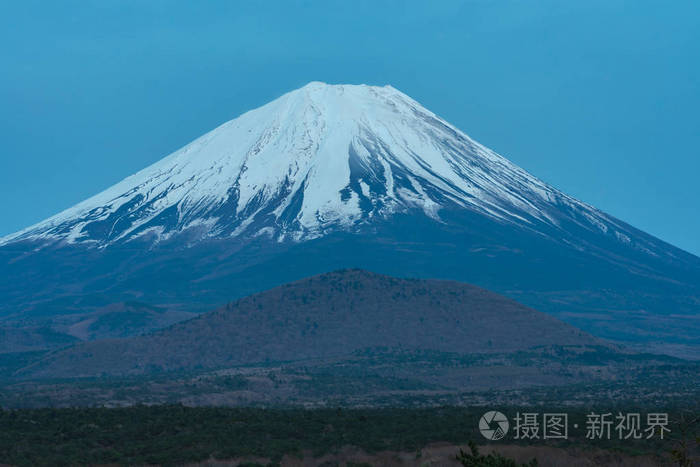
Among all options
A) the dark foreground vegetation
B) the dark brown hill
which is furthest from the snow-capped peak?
the dark foreground vegetation

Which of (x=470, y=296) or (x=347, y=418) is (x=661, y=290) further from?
(x=347, y=418)

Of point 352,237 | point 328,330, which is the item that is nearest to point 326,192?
point 352,237

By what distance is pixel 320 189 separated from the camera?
174 meters

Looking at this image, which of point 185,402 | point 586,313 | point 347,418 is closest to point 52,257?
point 586,313

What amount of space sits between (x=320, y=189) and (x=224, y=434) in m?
141

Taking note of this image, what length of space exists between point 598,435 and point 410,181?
140893 mm

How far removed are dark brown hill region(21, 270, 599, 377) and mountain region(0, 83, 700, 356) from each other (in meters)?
27.6

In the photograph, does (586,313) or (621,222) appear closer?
(586,313)

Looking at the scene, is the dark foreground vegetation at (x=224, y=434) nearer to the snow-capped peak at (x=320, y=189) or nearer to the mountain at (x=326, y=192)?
the mountain at (x=326, y=192)

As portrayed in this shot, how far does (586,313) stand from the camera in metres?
131

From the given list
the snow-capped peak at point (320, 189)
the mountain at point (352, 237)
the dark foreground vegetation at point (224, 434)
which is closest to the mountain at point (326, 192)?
the snow-capped peak at point (320, 189)

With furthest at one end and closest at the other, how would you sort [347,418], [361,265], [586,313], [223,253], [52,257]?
[52,257], [223,253], [361,265], [586,313], [347,418]

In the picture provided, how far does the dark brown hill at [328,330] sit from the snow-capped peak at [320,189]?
61.6m

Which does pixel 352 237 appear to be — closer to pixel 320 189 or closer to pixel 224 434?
pixel 320 189
